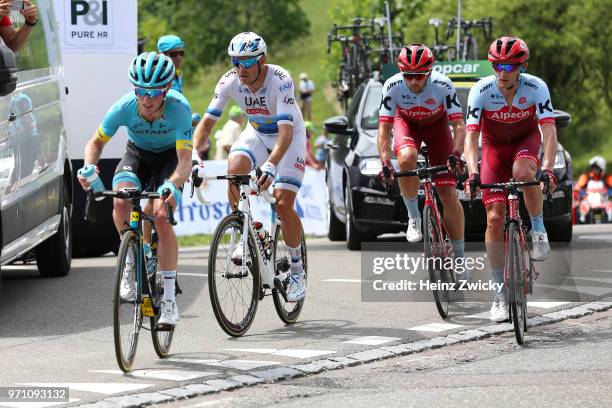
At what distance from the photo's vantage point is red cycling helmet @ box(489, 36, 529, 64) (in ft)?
35.6

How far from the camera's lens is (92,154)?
966cm

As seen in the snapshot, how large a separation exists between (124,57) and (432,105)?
576 cm

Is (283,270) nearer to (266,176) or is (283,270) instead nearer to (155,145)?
(266,176)

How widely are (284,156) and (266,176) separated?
2.96ft

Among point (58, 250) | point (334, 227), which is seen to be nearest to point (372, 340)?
point (58, 250)

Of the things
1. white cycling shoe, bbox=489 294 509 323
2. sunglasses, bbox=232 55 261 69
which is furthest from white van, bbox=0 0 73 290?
white cycling shoe, bbox=489 294 509 323

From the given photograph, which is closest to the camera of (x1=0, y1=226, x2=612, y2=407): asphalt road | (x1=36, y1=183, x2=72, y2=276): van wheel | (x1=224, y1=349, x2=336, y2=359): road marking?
(x1=0, y1=226, x2=612, y2=407): asphalt road

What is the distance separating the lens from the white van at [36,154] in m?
11.2

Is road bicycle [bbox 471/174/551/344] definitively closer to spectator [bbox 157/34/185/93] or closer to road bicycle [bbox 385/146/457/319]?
road bicycle [bbox 385/146/457/319]

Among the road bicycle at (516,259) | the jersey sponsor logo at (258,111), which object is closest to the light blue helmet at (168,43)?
the jersey sponsor logo at (258,111)

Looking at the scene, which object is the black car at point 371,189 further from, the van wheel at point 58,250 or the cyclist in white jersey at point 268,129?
the cyclist in white jersey at point 268,129

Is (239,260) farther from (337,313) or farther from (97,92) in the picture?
(97,92)

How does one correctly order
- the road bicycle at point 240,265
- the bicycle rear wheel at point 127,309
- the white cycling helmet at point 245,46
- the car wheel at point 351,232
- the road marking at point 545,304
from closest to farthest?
the bicycle rear wheel at point 127,309, the road bicycle at point 240,265, the white cycling helmet at point 245,46, the road marking at point 545,304, the car wheel at point 351,232

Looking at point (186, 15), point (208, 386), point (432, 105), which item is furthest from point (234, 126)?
point (186, 15)
